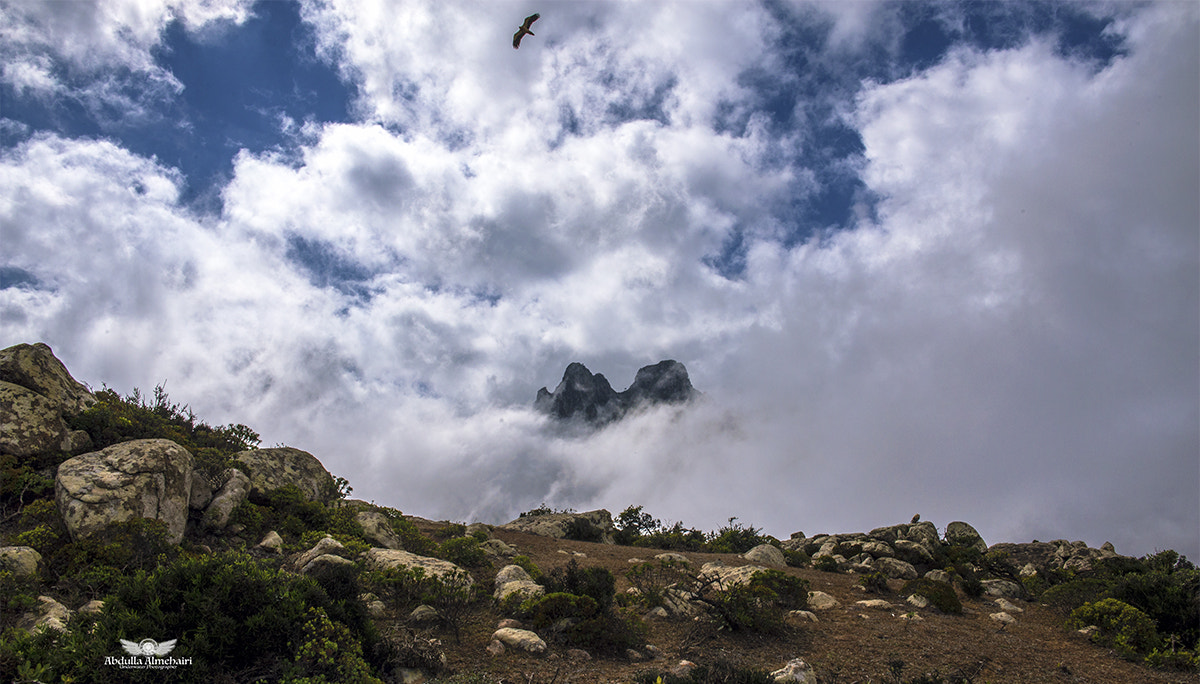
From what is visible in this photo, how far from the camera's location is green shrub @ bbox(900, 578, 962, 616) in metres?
14.9

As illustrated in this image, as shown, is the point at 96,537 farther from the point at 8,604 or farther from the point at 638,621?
the point at 638,621

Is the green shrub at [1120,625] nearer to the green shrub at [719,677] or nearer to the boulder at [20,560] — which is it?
the green shrub at [719,677]

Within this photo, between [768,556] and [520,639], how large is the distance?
1582 centimetres

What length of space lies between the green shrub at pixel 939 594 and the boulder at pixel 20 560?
2009 cm

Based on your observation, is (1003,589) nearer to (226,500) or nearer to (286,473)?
(226,500)

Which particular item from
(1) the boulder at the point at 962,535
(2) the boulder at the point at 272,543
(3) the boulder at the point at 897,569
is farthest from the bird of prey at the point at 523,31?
(1) the boulder at the point at 962,535

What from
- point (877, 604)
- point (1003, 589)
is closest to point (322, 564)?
point (877, 604)

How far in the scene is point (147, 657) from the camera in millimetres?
6406

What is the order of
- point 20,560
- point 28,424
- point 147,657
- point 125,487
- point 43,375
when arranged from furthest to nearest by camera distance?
point 43,375
point 28,424
point 125,487
point 20,560
point 147,657

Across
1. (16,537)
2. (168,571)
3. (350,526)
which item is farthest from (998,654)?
(16,537)

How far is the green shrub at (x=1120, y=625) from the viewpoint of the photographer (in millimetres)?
11836

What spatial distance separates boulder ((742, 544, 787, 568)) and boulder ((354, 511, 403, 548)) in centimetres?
1406

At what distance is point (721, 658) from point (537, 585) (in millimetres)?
6186

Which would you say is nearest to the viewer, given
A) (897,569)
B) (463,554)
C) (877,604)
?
(877,604)
